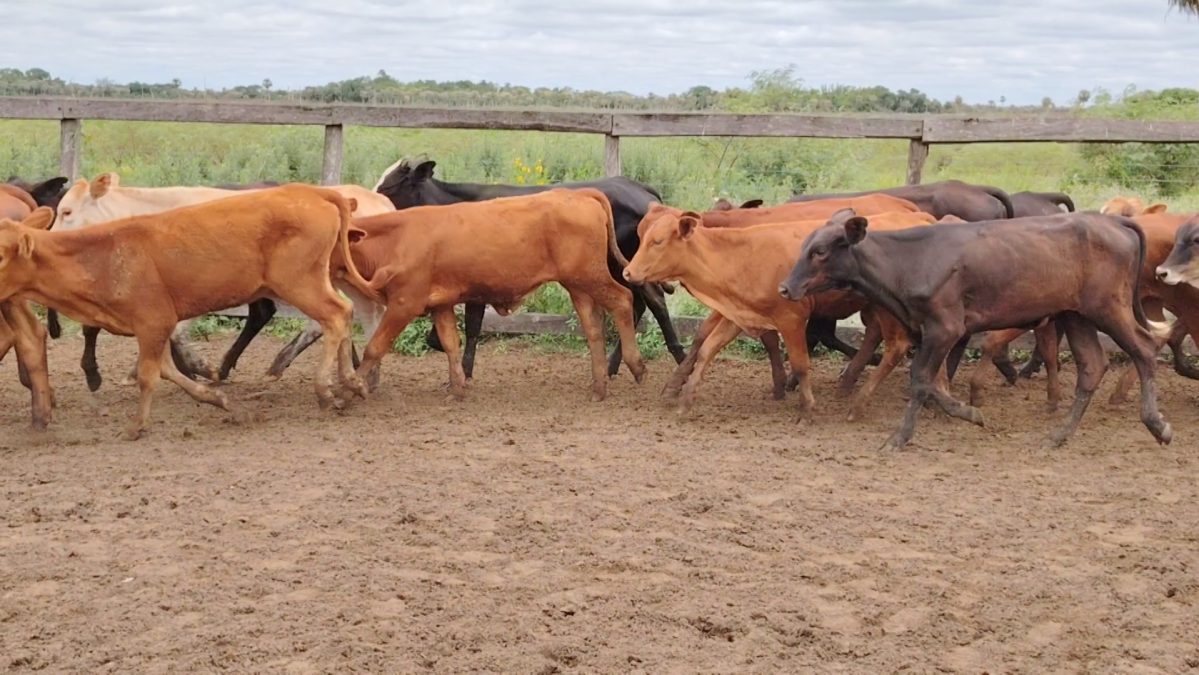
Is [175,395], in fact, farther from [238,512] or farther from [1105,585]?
[1105,585]

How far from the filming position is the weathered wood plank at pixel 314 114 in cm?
1245

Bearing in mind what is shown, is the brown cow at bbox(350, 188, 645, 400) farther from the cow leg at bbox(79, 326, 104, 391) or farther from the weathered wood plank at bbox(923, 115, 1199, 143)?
the weathered wood plank at bbox(923, 115, 1199, 143)

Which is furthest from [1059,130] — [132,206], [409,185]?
[132,206]

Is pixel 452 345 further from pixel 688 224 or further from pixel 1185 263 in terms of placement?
pixel 1185 263

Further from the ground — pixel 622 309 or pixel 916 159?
pixel 916 159

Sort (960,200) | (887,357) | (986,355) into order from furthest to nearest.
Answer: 1. (960,200)
2. (986,355)
3. (887,357)

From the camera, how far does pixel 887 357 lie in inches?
366

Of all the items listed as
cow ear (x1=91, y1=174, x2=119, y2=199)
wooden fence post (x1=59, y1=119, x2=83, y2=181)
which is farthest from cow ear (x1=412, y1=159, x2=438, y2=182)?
wooden fence post (x1=59, y1=119, x2=83, y2=181)

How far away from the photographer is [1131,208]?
1096 centimetres

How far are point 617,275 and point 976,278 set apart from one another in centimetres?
288

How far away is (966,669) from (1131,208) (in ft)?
22.3

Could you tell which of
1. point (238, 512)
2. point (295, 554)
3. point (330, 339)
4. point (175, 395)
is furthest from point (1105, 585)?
point (175, 395)

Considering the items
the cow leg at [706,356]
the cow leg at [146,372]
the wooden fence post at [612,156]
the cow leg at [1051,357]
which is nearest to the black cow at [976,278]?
the cow leg at [1051,357]

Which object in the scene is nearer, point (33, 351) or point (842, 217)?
point (842, 217)
